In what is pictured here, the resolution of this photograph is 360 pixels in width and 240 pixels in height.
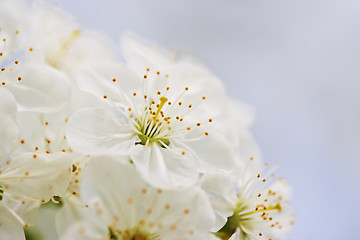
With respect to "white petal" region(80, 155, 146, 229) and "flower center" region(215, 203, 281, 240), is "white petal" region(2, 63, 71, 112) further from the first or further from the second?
"flower center" region(215, 203, 281, 240)

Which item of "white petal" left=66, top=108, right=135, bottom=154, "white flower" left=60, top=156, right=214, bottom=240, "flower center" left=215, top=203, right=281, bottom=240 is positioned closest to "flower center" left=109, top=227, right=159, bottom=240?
"white flower" left=60, top=156, right=214, bottom=240

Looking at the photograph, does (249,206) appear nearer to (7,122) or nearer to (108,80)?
(108,80)

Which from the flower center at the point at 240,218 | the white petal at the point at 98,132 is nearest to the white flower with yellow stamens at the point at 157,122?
the white petal at the point at 98,132

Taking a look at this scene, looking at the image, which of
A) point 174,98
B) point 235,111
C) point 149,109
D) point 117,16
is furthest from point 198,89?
point 117,16

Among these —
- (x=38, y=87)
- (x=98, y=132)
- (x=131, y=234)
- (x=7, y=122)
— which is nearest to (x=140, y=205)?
(x=131, y=234)

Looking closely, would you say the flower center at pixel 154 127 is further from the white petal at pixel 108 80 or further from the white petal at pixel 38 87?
the white petal at pixel 38 87

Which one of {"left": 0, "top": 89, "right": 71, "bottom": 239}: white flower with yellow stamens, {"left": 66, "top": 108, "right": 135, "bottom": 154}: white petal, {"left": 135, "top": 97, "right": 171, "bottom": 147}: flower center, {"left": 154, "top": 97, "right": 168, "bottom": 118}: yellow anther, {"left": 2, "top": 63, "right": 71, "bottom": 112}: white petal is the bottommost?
{"left": 0, "top": 89, "right": 71, "bottom": 239}: white flower with yellow stamens
